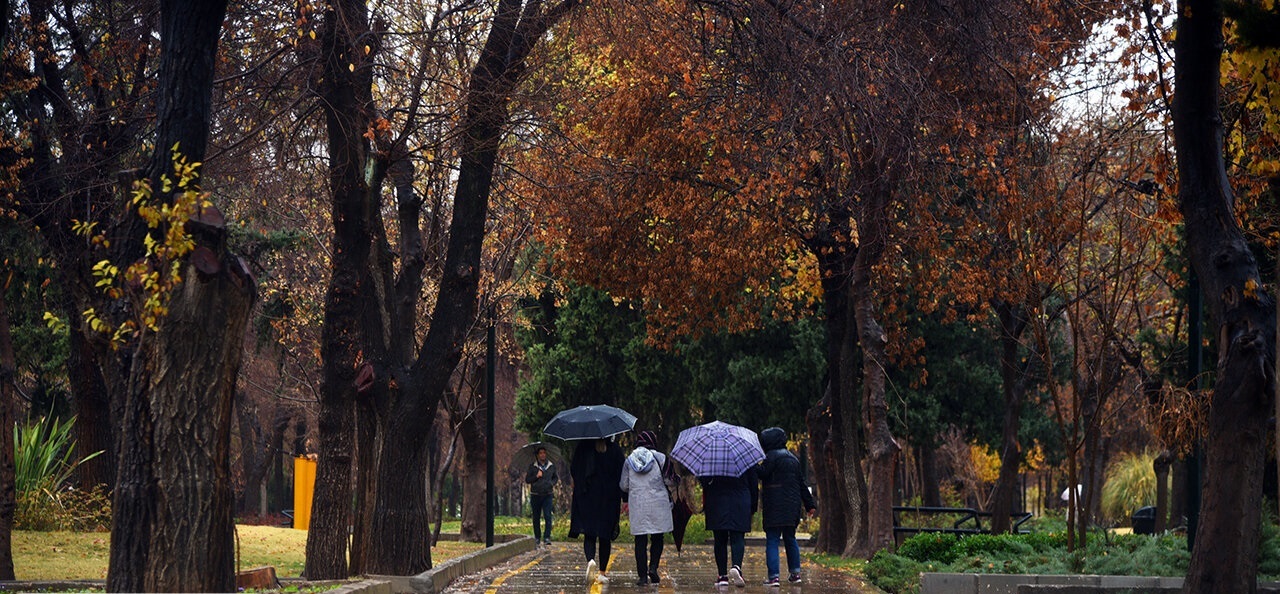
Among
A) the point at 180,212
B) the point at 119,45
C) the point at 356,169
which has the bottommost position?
the point at 180,212

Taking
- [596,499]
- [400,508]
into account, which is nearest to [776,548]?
[596,499]

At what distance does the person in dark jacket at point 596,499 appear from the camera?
18484 millimetres

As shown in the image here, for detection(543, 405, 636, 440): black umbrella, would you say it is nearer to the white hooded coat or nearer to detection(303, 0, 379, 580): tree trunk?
the white hooded coat

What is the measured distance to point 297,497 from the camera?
3036 cm

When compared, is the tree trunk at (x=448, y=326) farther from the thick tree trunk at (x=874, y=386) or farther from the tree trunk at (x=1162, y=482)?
the tree trunk at (x=1162, y=482)

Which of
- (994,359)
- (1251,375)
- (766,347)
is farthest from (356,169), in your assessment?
(994,359)

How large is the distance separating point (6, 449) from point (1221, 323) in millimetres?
11905

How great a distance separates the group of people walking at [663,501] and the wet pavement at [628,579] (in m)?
0.31

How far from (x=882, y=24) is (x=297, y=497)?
17300 millimetres

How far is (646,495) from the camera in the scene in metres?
18.2

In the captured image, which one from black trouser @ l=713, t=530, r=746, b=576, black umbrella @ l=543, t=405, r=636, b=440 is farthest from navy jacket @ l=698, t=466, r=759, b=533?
black umbrella @ l=543, t=405, r=636, b=440

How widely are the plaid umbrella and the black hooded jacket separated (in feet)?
1.31

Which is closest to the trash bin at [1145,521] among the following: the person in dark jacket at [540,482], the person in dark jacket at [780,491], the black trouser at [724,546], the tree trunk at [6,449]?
the person in dark jacket at [540,482]

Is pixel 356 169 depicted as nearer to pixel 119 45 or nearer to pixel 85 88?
pixel 119 45
